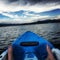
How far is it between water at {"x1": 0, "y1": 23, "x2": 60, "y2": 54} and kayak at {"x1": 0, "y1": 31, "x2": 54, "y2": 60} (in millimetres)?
42

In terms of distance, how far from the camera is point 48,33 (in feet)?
5.18

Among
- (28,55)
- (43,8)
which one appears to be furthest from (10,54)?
(43,8)

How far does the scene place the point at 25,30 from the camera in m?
1.58

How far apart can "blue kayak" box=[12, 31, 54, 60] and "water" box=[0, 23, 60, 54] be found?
0.14ft

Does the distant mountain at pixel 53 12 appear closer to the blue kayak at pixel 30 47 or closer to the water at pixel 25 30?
the water at pixel 25 30

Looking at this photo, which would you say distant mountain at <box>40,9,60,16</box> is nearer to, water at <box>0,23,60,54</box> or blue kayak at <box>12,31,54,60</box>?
water at <box>0,23,60,54</box>

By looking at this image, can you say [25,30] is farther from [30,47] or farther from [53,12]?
[53,12]

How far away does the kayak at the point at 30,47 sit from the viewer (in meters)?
1.53

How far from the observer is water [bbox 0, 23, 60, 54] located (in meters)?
1.57

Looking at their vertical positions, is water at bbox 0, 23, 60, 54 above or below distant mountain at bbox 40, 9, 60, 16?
below

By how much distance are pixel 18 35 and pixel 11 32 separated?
8cm

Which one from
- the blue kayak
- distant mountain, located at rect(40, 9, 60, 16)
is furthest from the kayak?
distant mountain, located at rect(40, 9, 60, 16)

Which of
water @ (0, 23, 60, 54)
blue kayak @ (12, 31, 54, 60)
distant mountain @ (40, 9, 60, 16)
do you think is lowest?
blue kayak @ (12, 31, 54, 60)

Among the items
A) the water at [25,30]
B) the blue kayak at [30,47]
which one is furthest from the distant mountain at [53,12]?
the blue kayak at [30,47]
